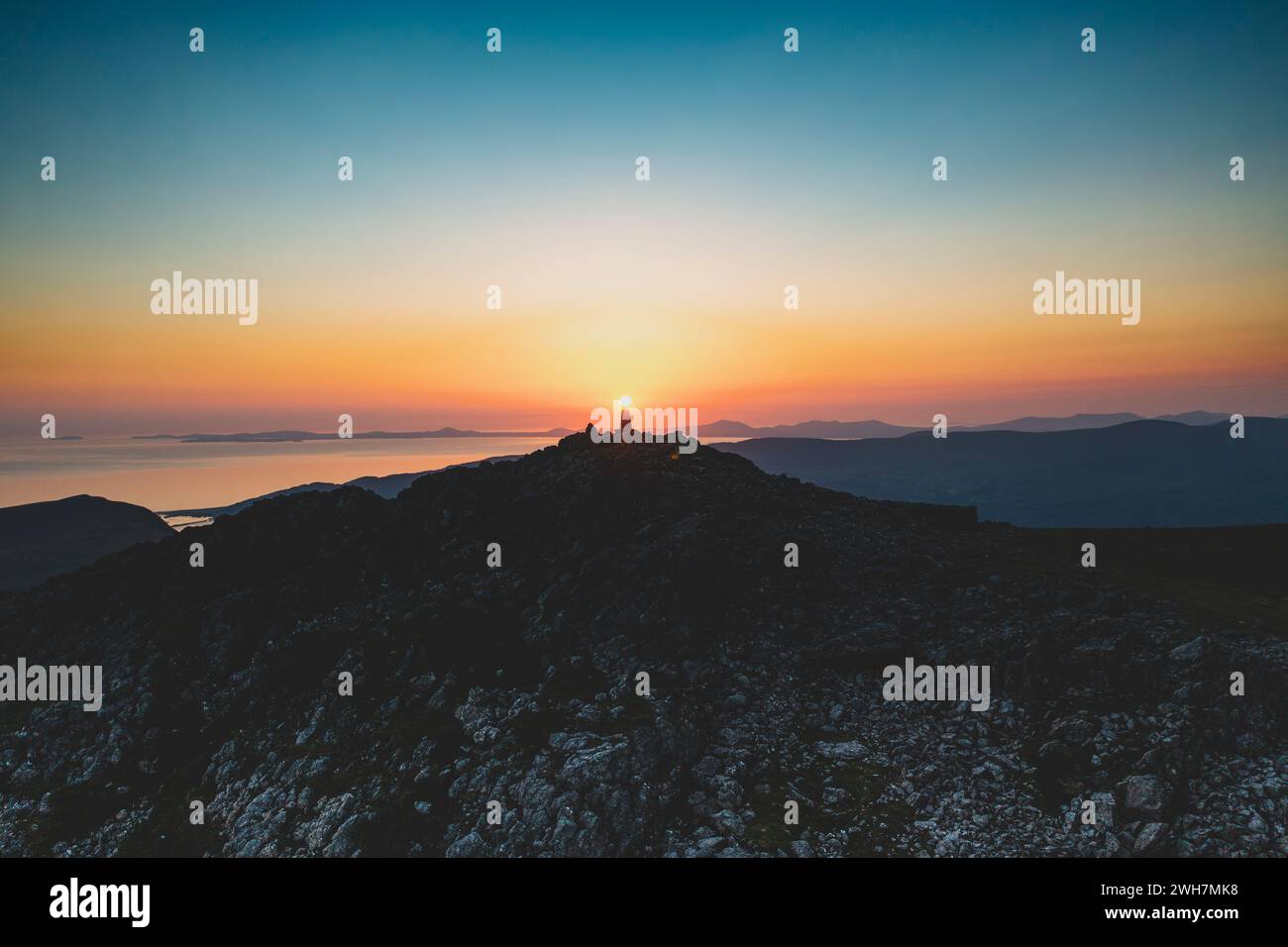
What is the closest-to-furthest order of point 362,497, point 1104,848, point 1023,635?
point 1104,848
point 1023,635
point 362,497

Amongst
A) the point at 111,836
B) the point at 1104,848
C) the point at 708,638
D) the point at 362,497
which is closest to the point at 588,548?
the point at 708,638

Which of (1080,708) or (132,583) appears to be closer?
(1080,708)

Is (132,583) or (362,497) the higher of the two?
(362,497)

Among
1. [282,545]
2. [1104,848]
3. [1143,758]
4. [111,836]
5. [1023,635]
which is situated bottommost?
[111,836]

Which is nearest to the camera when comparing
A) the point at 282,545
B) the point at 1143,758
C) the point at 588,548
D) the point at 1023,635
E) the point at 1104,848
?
the point at 1104,848

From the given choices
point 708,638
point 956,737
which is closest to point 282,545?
point 708,638
